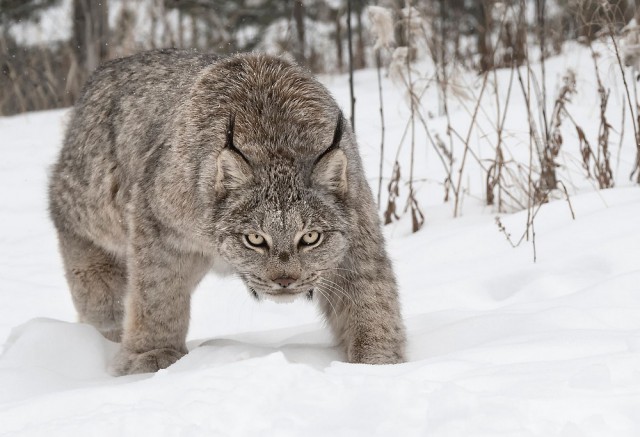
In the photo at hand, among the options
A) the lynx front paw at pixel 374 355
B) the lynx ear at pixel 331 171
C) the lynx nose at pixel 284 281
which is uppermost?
the lynx ear at pixel 331 171

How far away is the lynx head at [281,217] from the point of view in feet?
11.3

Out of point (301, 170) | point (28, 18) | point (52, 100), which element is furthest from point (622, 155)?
point (28, 18)

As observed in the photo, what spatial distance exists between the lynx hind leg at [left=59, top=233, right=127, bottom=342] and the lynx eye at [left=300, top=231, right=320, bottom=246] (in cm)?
164

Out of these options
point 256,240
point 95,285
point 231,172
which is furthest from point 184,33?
point 256,240

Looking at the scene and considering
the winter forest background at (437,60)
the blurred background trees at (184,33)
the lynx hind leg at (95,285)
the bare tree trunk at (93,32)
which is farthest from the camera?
the bare tree trunk at (93,32)

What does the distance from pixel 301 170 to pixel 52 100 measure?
32.4 ft

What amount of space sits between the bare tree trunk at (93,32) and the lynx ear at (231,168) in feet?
27.7

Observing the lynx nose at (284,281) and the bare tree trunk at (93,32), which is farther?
the bare tree trunk at (93,32)

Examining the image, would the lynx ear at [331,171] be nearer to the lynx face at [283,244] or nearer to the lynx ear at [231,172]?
the lynx face at [283,244]

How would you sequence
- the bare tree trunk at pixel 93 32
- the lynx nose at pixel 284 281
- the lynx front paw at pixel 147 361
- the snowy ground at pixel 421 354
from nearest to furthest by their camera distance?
the snowy ground at pixel 421 354
the lynx nose at pixel 284 281
the lynx front paw at pixel 147 361
the bare tree trunk at pixel 93 32

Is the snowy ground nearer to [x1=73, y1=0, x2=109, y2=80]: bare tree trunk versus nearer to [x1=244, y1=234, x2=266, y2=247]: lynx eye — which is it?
[x1=244, y1=234, x2=266, y2=247]: lynx eye

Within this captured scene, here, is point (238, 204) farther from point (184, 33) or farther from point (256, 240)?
point (184, 33)

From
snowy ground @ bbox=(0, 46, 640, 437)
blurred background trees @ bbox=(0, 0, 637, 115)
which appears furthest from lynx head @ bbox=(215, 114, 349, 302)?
blurred background trees @ bbox=(0, 0, 637, 115)

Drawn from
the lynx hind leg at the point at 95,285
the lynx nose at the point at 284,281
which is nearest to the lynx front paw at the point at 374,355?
the lynx nose at the point at 284,281
